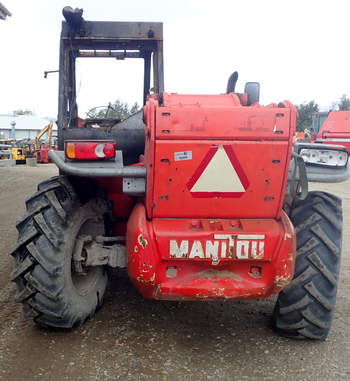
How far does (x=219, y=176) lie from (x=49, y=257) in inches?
47.9

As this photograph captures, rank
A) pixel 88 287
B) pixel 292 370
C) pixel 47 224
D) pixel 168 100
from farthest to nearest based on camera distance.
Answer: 1. pixel 88 287
2. pixel 168 100
3. pixel 47 224
4. pixel 292 370

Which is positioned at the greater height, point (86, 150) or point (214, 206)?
point (86, 150)

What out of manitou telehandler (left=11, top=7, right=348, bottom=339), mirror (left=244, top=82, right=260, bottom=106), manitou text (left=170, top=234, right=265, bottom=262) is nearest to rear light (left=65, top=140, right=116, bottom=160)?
manitou telehandler (left=11, top=7, right=348, bottom=339)

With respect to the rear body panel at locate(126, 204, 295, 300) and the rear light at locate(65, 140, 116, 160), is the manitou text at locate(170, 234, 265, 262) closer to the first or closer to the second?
the rear body panel at locate(126, 204, 295, 300)

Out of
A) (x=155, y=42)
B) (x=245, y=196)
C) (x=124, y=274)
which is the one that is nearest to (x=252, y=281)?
(x=245, y=196)

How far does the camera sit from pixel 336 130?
14.3 m

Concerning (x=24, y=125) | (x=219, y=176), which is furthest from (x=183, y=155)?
(x=24, y=125)

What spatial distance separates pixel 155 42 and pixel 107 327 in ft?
9.42

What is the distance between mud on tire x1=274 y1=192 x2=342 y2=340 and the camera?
2.81 meters

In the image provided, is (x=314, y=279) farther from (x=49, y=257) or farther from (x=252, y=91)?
(x=49, y=257)

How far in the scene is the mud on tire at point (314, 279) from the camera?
2807 mm

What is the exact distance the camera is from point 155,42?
14.2 feet

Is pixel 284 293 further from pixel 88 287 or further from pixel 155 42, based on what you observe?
pixel 155 42

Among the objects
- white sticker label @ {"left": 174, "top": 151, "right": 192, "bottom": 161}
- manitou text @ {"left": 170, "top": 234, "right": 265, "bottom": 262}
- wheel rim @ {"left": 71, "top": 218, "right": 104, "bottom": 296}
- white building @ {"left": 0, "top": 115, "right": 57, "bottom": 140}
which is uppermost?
white building @ {"left": 0, "top": 115, "right": 57, "bottom": 140}
